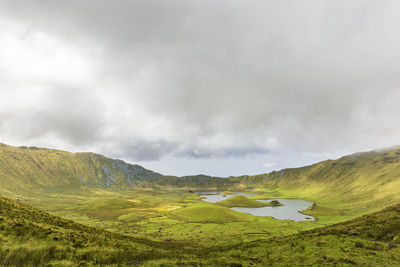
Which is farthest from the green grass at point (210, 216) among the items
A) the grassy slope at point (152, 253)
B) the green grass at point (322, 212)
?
the grassy slope at point (152, 253)

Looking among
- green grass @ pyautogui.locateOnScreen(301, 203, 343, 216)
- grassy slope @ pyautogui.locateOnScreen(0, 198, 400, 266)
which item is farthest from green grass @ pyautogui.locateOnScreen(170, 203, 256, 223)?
grassy slope @ pyautogui.locateOnScreen(0, 198, 400, 266)

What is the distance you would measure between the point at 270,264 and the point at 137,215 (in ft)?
376

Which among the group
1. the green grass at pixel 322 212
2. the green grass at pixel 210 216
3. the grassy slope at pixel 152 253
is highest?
the grassy slope at pixel 152 253

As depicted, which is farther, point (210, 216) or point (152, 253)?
point (210, 216)

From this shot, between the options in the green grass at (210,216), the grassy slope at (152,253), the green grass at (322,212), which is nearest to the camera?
the grassy slope at (152,253)

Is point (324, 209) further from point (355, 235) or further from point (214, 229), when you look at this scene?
point (355, 235)

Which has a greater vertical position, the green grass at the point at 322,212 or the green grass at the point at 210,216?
the green grass at the point at 210,216

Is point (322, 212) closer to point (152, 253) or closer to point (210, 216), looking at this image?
point (210, 216)

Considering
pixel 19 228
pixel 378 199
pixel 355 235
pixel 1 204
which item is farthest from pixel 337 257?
pixel 378 199

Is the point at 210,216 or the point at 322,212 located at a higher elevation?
the point at 210,216

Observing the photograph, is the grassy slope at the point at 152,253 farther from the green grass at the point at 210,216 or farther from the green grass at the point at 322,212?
the green grass at the point at 322,212

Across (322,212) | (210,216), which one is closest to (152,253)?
(210,216)

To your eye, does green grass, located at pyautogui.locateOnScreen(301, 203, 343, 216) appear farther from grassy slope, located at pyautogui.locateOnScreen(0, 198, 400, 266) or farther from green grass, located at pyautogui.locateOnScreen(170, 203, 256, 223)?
grassy slope, located at pyautogui.locateOnScreen(0, 198, 400, 266)

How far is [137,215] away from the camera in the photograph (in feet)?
401
